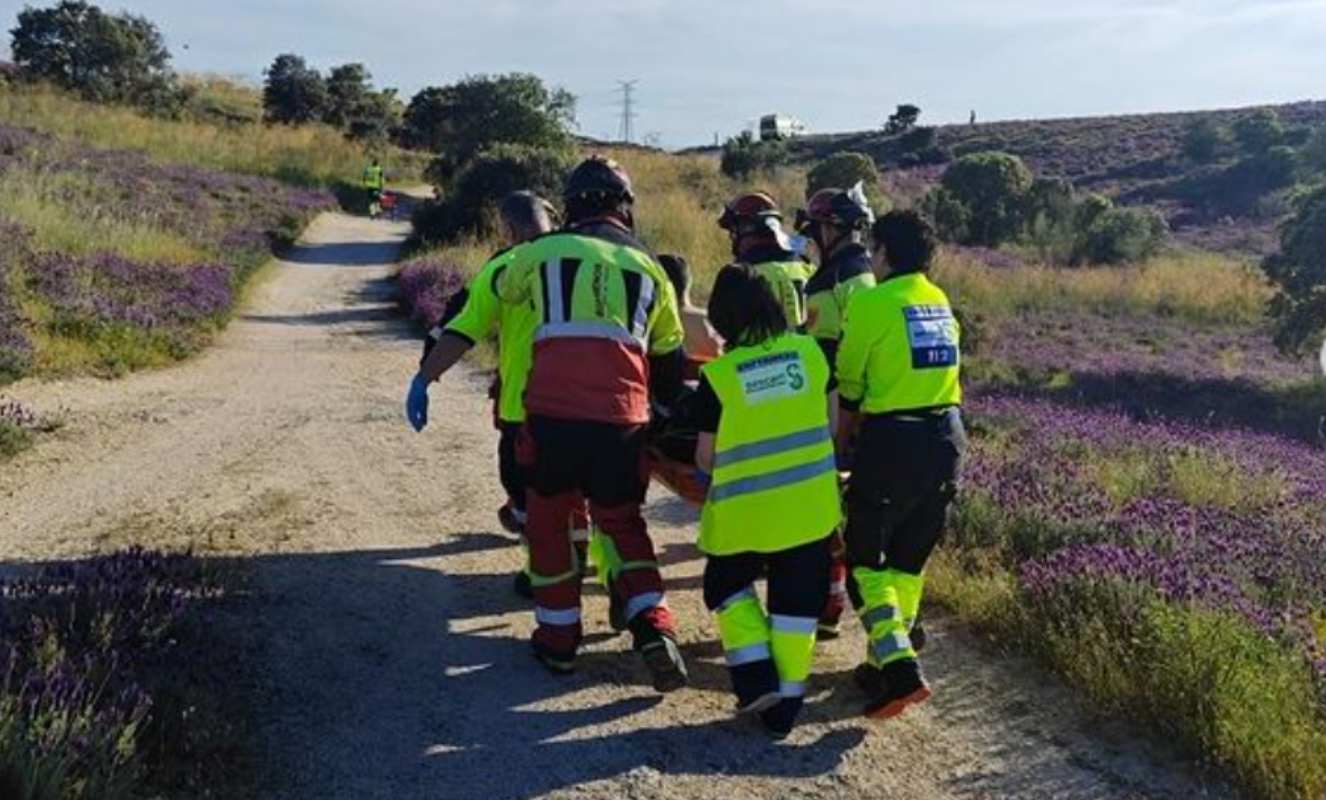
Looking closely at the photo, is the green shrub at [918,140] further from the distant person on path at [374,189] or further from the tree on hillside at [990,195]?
the distant person on path at [374,189]

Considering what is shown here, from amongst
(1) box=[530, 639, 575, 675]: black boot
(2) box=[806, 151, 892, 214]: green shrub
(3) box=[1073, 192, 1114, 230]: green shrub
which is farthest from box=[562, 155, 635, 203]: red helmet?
(3) box=[1073, 192, 1114, 230]: green shrub

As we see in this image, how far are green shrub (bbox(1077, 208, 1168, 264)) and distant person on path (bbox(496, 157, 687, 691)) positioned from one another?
93.6 ft

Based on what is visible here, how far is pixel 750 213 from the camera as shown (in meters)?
5.73

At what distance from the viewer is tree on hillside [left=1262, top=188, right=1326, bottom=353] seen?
63.4 ft

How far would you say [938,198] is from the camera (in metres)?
32.7

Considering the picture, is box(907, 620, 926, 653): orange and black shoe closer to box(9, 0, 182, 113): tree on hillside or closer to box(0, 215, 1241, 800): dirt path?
box(0, 215, 1241, 800): dirt path

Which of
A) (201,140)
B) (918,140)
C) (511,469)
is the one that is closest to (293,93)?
(201,140)

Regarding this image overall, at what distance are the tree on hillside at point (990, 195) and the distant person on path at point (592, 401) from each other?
94.0 feet

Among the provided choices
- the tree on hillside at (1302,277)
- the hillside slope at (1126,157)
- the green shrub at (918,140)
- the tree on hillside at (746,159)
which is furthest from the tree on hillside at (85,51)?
the tree on hillside at (1302,277)

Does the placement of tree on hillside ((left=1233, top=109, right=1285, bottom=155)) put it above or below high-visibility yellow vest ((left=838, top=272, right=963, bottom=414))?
above

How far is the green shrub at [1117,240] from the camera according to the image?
102 feet

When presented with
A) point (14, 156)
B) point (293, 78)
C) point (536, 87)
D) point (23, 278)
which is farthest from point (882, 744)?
point (293, 78)

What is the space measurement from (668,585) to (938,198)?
2814 cm

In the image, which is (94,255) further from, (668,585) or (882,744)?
(882,744)
